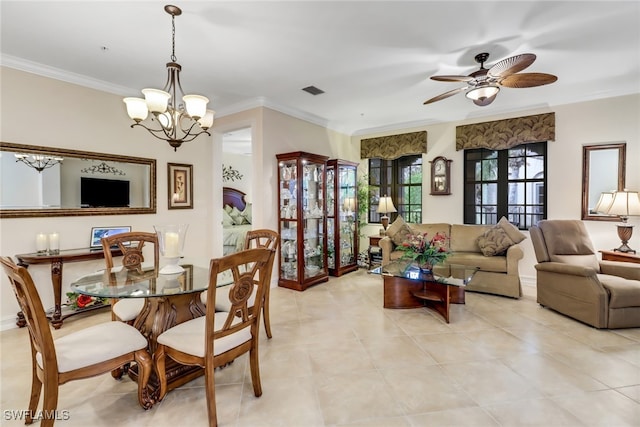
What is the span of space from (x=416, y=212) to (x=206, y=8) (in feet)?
15.2

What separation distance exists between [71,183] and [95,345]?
8.48 feet

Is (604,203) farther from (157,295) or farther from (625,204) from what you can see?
(157,295)

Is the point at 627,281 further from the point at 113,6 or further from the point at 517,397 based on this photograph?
the point at 113,6

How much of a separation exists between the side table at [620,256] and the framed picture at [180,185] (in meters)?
5.72

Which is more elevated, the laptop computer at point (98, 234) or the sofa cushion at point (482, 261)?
the laptop computer at point (98, 234)

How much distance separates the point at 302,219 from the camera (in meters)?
4.47

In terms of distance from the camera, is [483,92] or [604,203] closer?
[483,92]

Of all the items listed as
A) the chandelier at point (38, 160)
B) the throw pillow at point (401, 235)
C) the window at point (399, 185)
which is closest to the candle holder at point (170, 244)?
the chandelier at point (38, 160)

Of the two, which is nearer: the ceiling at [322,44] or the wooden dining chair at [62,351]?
the wooden dining chair at [62,351]

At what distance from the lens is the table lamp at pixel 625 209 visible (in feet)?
11.7

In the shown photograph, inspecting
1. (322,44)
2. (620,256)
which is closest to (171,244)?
(322,44)

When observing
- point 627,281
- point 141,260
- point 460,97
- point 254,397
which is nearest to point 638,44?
point 460,97

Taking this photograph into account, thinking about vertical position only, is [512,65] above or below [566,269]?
above

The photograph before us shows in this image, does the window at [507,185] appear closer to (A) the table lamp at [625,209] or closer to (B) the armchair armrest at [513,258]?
(A) the table lamp at [625,209]
